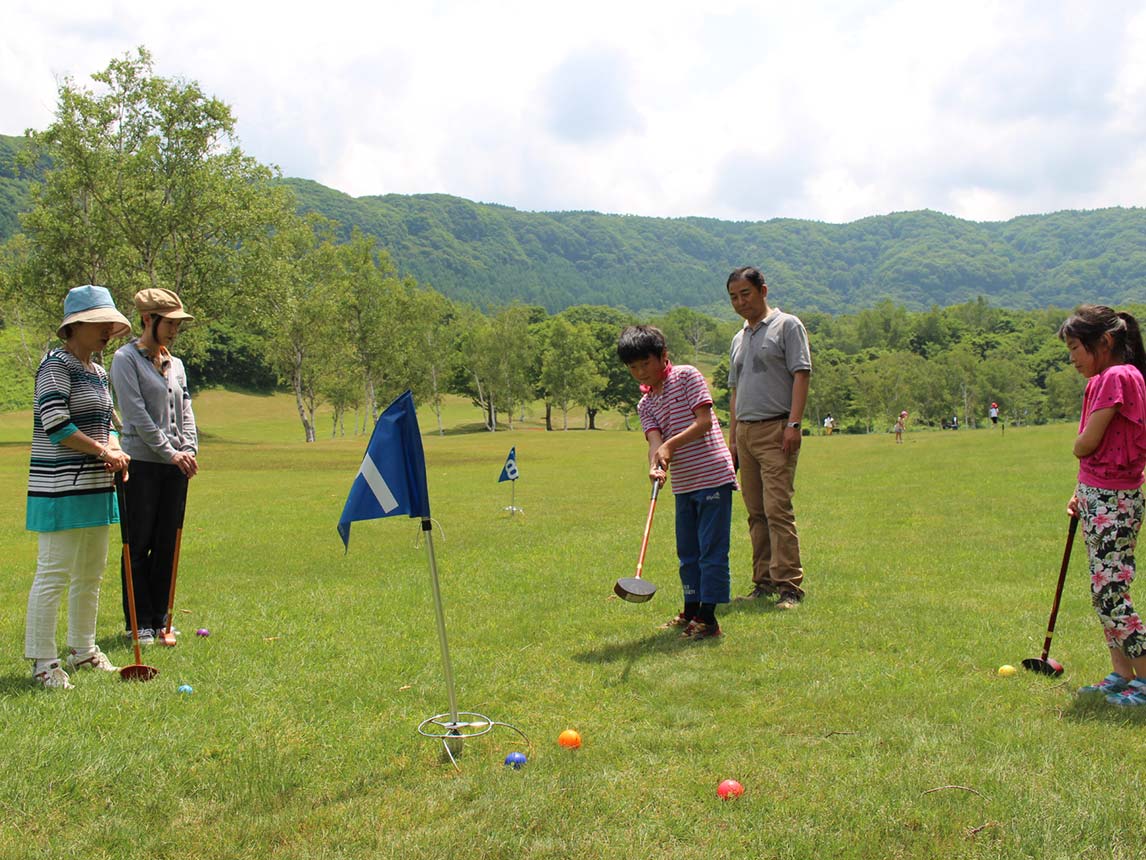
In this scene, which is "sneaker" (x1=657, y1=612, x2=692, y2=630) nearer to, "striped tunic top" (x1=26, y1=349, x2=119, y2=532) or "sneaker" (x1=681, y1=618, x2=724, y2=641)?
"sneaker" (x1=681, y1=618, x2=724, y2=641)

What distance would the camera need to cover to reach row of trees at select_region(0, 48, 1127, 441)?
4106cm

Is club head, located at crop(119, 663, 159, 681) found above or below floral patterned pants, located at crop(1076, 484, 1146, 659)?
below

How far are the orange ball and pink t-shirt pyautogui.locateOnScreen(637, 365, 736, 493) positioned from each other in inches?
106

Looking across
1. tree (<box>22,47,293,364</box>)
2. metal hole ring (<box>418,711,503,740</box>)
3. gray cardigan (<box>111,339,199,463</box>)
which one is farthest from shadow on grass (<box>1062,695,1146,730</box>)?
tree (<box>22,47,293,364</box>)

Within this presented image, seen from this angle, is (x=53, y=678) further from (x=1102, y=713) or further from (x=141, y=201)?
(x=141, y=201)

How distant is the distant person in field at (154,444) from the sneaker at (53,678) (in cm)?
98

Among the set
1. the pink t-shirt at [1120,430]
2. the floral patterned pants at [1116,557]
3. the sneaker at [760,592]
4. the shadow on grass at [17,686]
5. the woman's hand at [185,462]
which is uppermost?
the pink t-shirt at [1120,430]

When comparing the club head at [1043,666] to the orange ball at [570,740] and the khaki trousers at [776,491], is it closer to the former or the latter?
the khaki trousers at [776,491]

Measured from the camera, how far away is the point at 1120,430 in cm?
527

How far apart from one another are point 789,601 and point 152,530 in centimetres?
561

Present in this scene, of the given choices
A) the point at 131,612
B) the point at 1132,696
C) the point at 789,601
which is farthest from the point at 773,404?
the point at 131,612

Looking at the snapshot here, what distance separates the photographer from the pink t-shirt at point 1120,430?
204 inches

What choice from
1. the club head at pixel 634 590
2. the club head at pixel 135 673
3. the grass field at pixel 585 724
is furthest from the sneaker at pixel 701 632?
the club head at pixel 135 673

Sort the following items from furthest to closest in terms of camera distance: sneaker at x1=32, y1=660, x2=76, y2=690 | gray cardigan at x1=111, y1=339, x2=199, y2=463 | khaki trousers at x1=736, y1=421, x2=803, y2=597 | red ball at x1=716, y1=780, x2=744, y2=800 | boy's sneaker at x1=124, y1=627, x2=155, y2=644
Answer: khaki trousers at x1=736, y1=421, x2=803, y2=597, boy's sneaker at x1=124, y1=627, x2=155, y2=644, gray cardigan at x1=111, y1=339, x2=199, y2=463, sneaker at x1=32, y1=660, x2=76, y2=690, red ball at x1=716, y1=780, x2=744, y2=800
